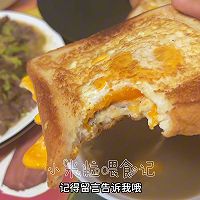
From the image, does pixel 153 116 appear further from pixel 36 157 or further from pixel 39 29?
pixel 39 29

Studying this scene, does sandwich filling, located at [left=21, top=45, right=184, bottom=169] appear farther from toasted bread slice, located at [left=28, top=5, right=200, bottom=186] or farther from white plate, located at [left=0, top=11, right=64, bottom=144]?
white plate, located at [left=0, top=11, right=64, bottom=144]

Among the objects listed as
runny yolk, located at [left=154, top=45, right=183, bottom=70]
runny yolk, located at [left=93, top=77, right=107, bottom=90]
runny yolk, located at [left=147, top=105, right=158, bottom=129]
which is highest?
runny yolk, located at [left=154, top=45, right=183, bottom=70]

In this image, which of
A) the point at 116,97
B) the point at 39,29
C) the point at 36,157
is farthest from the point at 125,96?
the point at 39,29

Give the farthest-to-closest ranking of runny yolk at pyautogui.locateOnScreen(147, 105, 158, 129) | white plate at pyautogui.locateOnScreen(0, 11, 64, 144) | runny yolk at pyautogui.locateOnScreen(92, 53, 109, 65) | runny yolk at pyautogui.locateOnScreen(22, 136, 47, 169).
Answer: white plate at pyautogui.locateOnScreen(0, 11, 64, 144) → runny yolk at pyautogui.locateOnScreen(22, 136, 47, 169) → runny yolk at pyautogui.locateOnScreen(92, 53, 109, 65) → runny yolk at pyautogui.locateOnScreen(147, 105, 158, 129)

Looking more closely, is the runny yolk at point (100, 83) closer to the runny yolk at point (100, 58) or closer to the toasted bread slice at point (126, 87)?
the toasted bread slice at point (126, 87)

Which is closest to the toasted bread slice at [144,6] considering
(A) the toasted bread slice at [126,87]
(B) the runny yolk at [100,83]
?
(A) the toasted bread slice at [126,87]

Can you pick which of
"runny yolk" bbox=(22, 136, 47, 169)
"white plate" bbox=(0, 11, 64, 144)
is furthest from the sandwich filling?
"white plate" bbox=(0, 11, 64, 144)

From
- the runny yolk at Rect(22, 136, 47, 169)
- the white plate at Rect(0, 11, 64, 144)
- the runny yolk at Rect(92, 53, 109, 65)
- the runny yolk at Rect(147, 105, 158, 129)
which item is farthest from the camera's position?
the white plate at Rect(0, 11, 64, 144)
